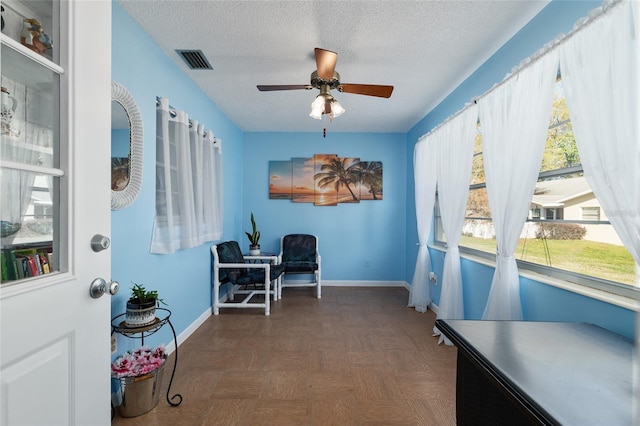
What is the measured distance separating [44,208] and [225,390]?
165 centimetres

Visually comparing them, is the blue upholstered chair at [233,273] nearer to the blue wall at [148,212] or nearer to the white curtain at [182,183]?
the blue wall at [148,212]

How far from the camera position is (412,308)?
11.8 ft

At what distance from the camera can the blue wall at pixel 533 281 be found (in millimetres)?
1420

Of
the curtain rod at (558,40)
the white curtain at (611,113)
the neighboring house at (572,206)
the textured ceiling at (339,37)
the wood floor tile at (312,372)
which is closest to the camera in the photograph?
the white curtain at (611,113)

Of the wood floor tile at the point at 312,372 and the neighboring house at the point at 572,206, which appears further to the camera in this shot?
the wood floor tile at the point at 312,372

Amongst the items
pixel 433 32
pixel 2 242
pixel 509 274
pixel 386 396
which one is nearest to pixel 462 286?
pixel 509 274

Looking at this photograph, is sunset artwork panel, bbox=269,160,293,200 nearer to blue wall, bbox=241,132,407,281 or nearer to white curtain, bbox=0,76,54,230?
blue wall, bbox=241,132,407,281

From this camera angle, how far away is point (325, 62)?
76.7 inches

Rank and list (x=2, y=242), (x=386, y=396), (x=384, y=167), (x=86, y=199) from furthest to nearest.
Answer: (x=384, y=167) < (x=386, y=396) < (x=86, y=199) < (x=2, y=242)

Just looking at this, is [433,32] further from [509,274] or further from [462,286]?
[462,286]

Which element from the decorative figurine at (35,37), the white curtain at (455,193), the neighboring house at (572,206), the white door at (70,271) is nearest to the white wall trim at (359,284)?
the white curtain at (455,193)

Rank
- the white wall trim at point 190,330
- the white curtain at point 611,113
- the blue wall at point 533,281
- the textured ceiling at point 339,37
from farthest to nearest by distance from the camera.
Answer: the white wall trim at point 190,330, the textured ceiling at point 339,37, the blue wall at point 533,281, the white curtain at point 611,113

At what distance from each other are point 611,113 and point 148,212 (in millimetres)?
2745

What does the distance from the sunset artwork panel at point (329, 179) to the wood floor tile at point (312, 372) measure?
187 cm
